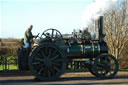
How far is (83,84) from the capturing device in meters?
9.20

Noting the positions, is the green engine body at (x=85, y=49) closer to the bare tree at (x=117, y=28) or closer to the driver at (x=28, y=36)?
the driver at (x=28, y=36)

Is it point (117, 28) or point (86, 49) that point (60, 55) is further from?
point (117, 28)

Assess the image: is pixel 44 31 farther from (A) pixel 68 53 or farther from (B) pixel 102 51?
(B) pixel 102 51

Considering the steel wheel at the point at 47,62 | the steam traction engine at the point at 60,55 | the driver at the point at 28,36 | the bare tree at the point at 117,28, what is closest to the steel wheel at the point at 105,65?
the steam traction engine at the point at 60,55

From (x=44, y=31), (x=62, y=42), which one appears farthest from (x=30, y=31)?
(x=62, y=42)

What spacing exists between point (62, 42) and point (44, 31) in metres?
0.87

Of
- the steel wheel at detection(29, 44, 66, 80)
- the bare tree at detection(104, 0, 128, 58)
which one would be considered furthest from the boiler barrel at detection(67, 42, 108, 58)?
the bare tree at detection(104, 0, 128, 58)

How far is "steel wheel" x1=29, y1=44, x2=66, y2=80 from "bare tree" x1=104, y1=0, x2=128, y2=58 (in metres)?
16.4

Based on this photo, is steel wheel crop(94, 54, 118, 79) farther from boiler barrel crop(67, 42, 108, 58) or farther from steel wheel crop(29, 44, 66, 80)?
steel wheel crop(29, 44, 66, 80)

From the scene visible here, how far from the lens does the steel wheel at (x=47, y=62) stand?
9930 mm

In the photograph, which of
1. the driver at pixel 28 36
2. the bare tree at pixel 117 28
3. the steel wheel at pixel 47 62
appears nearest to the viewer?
the steel wheel at pixel 47 62

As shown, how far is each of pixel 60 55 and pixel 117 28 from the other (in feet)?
57.3

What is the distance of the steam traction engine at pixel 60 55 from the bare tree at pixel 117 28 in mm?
15322

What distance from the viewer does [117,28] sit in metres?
26.6
